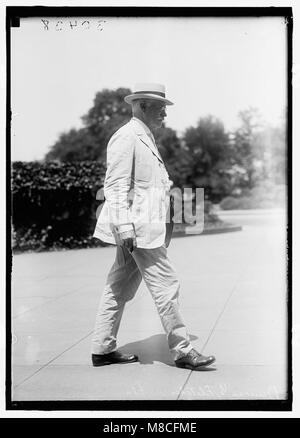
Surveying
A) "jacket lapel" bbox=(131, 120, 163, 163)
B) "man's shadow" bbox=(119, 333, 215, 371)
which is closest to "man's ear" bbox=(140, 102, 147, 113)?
"jacket lapel" bbox=(131, 120, 163, 163)

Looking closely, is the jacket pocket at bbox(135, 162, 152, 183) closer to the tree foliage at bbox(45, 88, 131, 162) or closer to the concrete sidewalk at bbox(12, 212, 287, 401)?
the concrete sidewalk at bbox(12, 212, 287, 401)

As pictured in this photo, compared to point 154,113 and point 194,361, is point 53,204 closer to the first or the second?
point 154,113

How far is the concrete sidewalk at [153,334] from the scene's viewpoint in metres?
4.29

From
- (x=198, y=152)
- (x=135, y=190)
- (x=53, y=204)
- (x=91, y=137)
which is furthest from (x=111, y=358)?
(x=198, y=152)

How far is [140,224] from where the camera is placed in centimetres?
451

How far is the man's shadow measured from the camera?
4.90 metres

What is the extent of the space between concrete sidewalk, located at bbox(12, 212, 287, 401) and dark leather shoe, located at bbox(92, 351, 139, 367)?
7cm

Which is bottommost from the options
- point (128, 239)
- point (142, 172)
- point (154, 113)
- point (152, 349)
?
point (152, 349)

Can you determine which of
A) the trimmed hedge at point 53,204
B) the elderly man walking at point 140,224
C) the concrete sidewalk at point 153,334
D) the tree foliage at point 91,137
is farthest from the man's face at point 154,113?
the tree foliage at point 91,137

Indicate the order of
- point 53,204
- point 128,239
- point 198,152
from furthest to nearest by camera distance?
point 198,152, point 53,204, point 128,239

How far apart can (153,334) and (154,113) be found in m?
1.90

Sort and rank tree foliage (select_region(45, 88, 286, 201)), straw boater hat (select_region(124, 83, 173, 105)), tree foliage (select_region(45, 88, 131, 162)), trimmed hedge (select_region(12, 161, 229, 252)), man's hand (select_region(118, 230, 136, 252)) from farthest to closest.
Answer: tree foliage (select_region(45, 88, 286, 201)), tree foliage (select_region(45, 88, 131, 162)), trimmed hedge (select_region(12, 161, 229, 252)), straw boater hat (select_region(124, 83, 173, 105)), man's hand (select_region(118, 230, 136, 252))

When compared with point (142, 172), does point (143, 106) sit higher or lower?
higher

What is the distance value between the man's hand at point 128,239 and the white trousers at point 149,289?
15cm
